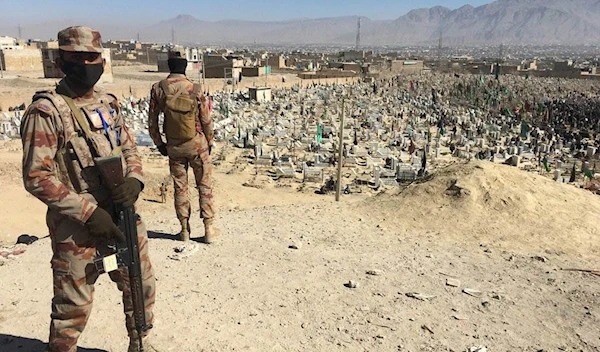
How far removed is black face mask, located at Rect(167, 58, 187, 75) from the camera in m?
4.37

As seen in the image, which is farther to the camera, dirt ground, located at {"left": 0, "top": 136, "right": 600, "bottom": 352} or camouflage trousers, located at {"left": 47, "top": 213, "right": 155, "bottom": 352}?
dirt ground, located at {"left": 0, "top": 136, "right": 600, "bottom": 352}

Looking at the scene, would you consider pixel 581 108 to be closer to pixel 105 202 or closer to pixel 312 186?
pixel 312 186

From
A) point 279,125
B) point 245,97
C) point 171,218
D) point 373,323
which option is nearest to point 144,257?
point 373,323

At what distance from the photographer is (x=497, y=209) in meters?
6.04

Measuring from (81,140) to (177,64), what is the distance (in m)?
2.20

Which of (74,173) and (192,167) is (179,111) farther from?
(74,173)

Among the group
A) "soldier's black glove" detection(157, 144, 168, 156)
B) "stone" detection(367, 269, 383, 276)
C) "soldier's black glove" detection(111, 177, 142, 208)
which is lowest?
"stone" detection(367, 269, 383, 276)

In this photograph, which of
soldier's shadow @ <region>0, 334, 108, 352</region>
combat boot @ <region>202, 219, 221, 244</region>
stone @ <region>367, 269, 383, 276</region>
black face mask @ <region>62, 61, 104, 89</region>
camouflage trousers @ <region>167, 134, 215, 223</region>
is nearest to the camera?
black face mask @ <region>62, 61, 104, 89</region>

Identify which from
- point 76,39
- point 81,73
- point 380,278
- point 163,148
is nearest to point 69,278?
point 81,73

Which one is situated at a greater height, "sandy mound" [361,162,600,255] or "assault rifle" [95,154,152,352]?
"assault rifle" [95,154,152,352]

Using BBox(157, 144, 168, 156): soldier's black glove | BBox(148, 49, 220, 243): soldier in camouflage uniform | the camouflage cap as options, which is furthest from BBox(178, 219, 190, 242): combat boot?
the camouflage cap

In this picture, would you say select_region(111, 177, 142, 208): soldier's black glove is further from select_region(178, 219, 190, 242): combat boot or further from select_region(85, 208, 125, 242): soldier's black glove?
select_region(178, 219, 190, 242): combat boot

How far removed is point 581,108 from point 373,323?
30.7 metres

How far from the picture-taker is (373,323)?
11.4 feet
